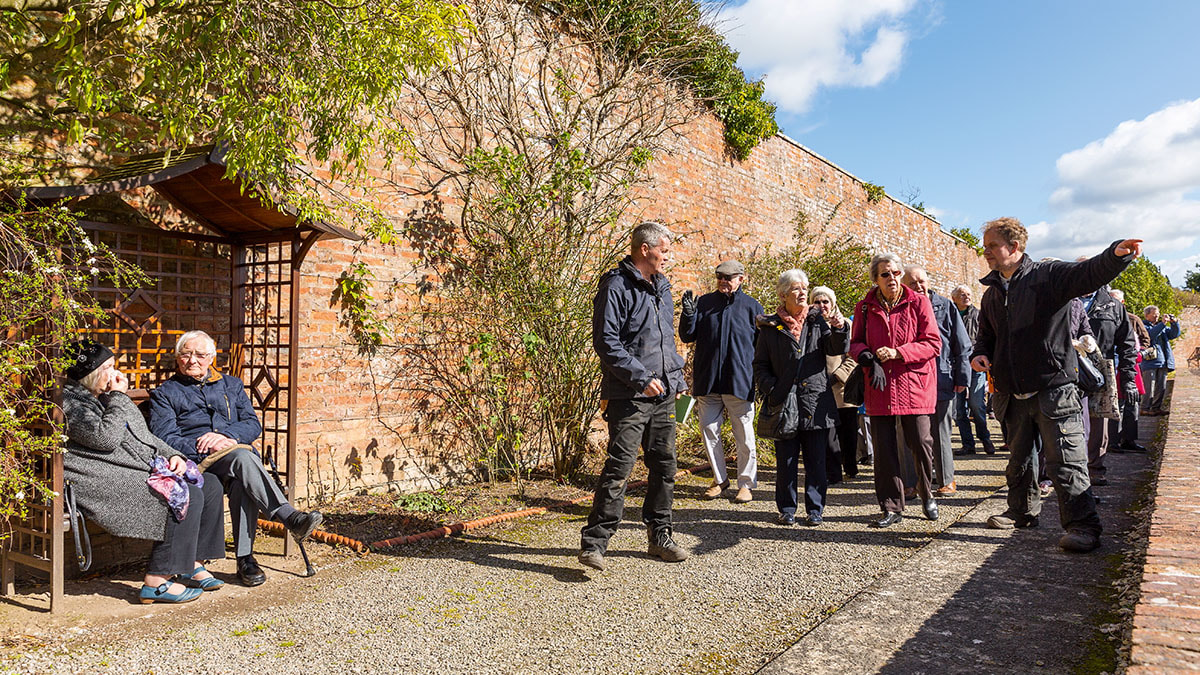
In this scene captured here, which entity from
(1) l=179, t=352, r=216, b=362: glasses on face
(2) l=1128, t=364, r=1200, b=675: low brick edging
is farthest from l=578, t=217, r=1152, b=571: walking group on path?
(1) l=179, t=352, r=216, b=362: glasses on face

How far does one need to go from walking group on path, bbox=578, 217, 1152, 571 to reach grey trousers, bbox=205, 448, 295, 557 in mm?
1746

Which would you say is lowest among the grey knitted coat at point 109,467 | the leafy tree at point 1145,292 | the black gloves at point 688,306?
the grey knitted coat at point 109,467

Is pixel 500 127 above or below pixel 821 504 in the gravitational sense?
above

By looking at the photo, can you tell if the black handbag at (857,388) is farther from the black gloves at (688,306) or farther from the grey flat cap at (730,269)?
the black gloves at (688,306)

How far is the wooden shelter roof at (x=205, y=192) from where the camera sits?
3.79 meters

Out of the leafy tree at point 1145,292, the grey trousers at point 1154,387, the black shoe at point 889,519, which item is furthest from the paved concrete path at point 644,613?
the leafy tree at point 1145,292

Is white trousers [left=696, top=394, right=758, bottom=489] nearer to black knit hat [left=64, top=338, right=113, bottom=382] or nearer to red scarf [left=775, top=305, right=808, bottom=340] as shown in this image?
red scarf [left=775, top=305, right=808, bottom=340]

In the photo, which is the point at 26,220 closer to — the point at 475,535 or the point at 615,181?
the point at 475,535

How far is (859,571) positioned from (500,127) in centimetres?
497

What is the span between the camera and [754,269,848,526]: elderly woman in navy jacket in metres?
5.30

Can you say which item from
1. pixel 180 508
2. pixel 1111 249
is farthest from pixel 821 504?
pixel 180 508

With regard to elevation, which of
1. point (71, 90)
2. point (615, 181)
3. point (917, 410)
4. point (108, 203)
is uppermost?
point (615, 181)

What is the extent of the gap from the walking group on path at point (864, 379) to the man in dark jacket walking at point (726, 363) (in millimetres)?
12

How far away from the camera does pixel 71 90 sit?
3.69 meters
